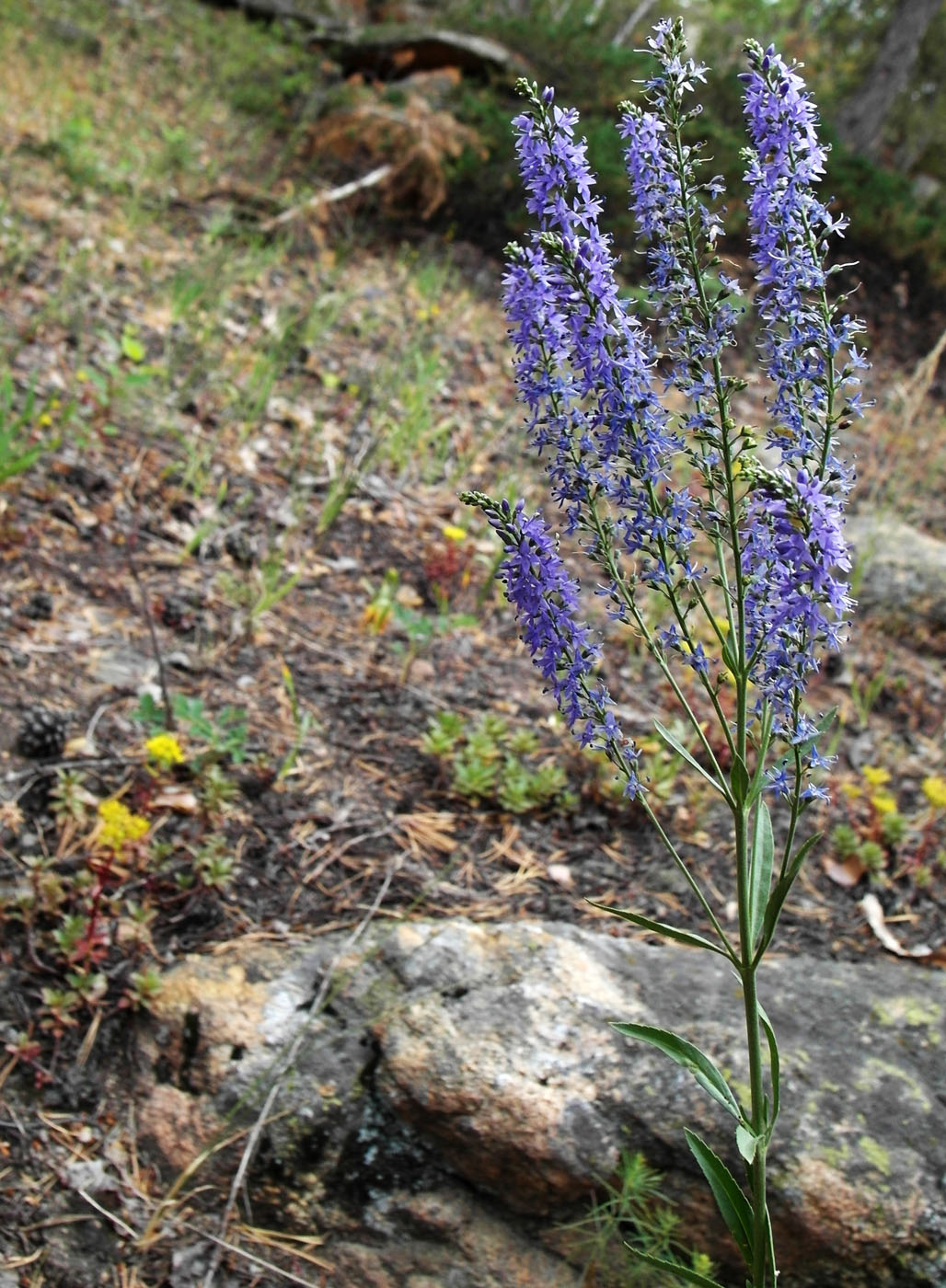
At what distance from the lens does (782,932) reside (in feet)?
9.47

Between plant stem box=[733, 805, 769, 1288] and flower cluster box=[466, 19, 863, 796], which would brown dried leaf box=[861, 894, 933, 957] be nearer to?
plant stem box=[733, 805, 769, 1288]

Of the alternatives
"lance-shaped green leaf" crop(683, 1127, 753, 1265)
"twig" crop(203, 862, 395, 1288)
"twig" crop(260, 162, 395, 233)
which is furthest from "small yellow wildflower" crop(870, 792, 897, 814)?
"twig" crop(260, 162, 395, 233)

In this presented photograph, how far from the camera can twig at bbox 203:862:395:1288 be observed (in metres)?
2.05

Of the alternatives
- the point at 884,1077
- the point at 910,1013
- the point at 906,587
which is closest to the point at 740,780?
the point at 884,1077

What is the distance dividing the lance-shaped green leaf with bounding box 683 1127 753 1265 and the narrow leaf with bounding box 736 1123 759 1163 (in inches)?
5.2

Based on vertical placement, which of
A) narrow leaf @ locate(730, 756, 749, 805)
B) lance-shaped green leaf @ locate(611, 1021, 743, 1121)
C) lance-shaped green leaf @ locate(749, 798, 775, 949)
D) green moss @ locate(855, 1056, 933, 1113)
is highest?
narrow leaf @ locate(730, 756, 749, 805)

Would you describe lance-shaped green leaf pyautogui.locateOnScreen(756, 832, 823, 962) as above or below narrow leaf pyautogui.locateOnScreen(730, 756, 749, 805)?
below

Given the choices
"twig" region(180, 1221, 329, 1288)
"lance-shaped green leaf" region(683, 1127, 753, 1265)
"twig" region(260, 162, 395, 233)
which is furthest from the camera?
"twig" region(260, 162, 395, 233)

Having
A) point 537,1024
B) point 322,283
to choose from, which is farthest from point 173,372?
point 537,1024

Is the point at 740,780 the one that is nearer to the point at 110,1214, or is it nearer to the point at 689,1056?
the point at 689,1056

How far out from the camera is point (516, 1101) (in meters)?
2.17

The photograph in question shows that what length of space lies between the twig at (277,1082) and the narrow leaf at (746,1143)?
3.60 ft

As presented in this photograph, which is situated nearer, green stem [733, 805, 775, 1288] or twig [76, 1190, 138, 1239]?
green stem [733, 805, 775, 1288]

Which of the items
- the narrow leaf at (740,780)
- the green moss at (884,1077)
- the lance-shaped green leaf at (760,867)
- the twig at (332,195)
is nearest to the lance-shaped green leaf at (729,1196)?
the lance-shaped green leaf at (760,867)
